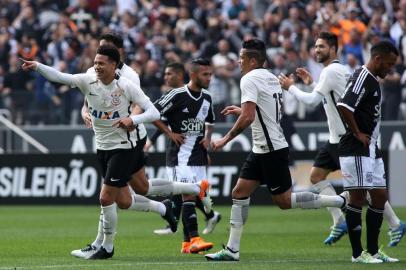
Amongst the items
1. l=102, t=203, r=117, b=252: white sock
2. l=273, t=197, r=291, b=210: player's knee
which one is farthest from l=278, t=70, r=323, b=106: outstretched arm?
l=102, t=203, r=117, b=252: white sock

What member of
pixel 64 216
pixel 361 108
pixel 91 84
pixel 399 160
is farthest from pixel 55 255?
pixel 399 160

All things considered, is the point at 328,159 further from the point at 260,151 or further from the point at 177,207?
the point at 260,151

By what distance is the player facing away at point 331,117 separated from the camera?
13.6 m

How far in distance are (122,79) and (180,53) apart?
14691 mm

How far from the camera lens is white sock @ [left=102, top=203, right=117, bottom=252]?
11.8 m

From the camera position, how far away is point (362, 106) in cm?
1116

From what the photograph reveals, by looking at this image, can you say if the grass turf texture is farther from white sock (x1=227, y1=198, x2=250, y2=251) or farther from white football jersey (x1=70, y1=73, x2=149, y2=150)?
white football jersey (x1=70, y1=73, x2=149, y2=150)

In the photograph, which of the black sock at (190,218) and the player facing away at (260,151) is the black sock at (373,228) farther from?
the black sock at (190,218)

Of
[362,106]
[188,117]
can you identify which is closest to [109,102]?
[188,117]

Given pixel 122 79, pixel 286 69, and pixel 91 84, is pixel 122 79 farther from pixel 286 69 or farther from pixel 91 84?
pixel 286 69

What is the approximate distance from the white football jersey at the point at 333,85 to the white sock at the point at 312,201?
4.97 feet

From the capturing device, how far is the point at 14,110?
24.8 m

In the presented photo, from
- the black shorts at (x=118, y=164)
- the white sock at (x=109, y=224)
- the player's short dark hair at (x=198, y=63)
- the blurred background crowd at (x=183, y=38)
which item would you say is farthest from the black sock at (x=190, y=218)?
the blurred background crowd at (x=183, y=38)

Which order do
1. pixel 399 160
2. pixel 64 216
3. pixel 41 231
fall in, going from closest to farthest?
pixel 41 231 → pixel 64 216 → pixel 399 160
